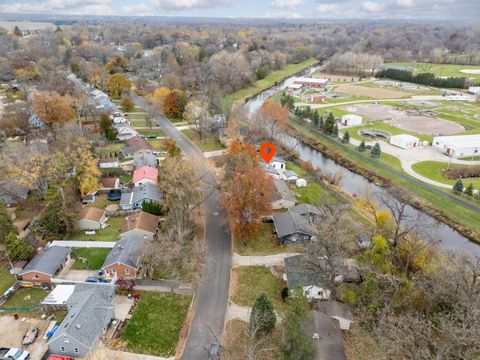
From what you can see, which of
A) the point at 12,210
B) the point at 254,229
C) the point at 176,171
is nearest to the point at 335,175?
the point at 254,229

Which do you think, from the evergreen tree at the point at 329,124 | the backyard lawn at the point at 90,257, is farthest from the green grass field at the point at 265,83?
the backyard lawn at the point at 90,257

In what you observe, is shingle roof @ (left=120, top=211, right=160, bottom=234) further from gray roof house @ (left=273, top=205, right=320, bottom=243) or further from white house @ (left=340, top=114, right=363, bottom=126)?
white house @ (left=340, top=114, right=363, bottom=126)

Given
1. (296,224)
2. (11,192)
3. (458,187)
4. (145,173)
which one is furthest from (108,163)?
(458,187)

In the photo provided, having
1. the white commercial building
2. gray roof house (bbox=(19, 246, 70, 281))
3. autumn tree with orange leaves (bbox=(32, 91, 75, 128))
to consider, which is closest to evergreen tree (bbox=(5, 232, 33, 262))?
gray roof house (bbox=(19, 246, 70, 281))

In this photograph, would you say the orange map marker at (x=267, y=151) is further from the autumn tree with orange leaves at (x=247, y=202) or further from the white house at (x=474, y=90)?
the white house at (x=474, y=90)

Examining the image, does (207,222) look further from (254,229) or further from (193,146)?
(193,146)

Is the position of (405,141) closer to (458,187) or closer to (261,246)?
(458,187)
